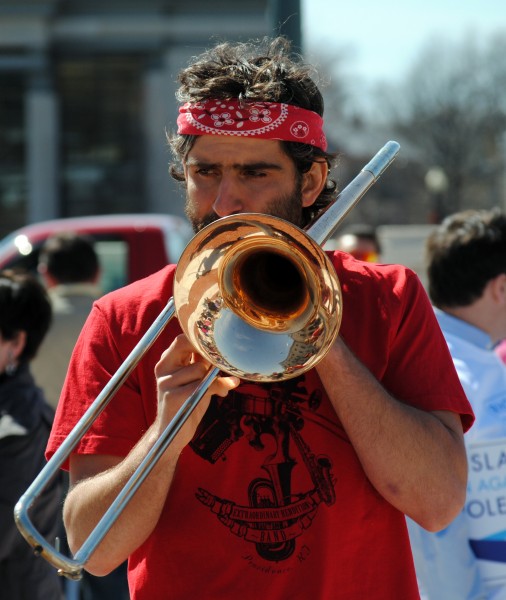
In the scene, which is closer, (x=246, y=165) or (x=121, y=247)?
(x=246, y=165)

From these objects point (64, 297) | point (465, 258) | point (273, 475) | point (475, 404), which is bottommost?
point (64, 297)

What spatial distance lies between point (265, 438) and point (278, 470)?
0.20 feet

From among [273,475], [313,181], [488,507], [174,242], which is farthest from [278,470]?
[174,242]

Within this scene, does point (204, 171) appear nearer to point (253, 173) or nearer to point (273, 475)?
point (253, 173)

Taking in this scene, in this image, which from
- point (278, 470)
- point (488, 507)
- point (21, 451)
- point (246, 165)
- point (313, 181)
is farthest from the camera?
point (21, 451)

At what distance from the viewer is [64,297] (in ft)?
17.7

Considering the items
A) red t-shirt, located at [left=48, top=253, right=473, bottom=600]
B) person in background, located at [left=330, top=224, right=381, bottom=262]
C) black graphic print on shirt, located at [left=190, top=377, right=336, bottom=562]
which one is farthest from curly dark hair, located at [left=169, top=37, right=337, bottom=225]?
person in background, located at [left=330, top=224, right=381, bottom=262]

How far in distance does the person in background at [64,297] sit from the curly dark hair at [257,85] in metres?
2.85

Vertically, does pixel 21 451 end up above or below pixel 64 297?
above

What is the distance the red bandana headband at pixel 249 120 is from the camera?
6.77 feet

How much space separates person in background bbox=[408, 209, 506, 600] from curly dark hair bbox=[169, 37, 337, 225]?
0.82 metres

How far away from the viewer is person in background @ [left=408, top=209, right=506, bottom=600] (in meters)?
2.71

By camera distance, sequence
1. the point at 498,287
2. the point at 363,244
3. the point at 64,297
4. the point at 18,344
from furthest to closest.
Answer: the point at 363,244
the point at 64,297
the point at 18,344
the point at 498,287

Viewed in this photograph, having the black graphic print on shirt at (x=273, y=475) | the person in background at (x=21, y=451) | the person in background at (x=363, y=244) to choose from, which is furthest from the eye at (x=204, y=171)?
the person in background at (x=363, y=244)
